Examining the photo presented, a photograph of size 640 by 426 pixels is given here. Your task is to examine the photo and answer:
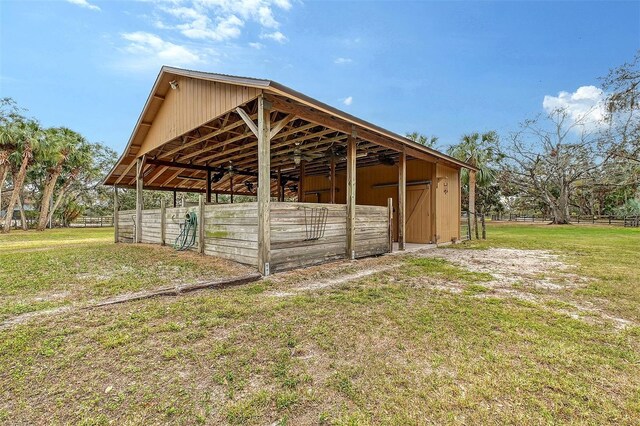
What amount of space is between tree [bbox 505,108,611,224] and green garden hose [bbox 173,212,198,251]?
28.8 meters

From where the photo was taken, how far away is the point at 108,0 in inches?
376

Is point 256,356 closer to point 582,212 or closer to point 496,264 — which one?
point 496,264

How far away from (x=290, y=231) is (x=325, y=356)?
3.28 metres

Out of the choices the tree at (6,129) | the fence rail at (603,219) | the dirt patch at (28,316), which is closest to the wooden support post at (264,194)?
the dirt patch at (28,316)

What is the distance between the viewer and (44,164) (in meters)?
20.6

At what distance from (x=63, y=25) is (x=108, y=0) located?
6610 millimetres

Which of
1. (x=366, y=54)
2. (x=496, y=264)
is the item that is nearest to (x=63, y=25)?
(x=366, y=54)

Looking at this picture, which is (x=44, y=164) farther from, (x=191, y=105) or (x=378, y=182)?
(x=378, y=182)

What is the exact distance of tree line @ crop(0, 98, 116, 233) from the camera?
56.1 feet

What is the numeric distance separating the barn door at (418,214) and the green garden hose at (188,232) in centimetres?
704

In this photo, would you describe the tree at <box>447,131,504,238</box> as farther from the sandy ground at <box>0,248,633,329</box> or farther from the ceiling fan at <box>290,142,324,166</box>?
the sandy ground at <box>0,248,633,329</box>

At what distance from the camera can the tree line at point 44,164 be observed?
56.1 ft

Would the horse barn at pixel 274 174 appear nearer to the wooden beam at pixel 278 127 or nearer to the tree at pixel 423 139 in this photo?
the wooden beam at pixel 278 127

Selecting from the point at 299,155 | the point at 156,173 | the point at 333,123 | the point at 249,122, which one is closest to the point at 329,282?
the point at 249,122
